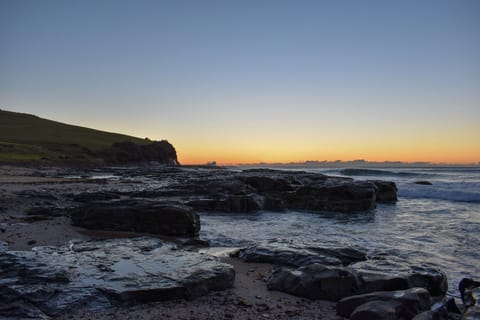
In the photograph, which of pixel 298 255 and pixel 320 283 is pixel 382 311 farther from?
pixel 298 255

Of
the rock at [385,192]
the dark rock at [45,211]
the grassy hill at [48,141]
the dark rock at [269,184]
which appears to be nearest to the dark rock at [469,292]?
the dark rock at [45,211]

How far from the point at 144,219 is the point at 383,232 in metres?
8.60

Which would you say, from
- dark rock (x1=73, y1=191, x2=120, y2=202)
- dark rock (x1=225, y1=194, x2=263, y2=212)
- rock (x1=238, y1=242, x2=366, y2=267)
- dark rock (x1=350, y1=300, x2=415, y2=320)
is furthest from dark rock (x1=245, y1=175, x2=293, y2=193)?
dark rock (x1=350, y1=300, x2=415, y2=320)

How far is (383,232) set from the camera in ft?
46.0

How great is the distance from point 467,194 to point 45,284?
31.3 m

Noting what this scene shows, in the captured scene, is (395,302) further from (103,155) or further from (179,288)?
(103,155)

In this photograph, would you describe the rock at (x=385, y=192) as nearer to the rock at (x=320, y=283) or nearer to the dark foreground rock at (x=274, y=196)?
the dark foreground rock at (x=274, y=196)

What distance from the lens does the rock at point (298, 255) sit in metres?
8.30

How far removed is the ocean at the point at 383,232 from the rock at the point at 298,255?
24.6 inches

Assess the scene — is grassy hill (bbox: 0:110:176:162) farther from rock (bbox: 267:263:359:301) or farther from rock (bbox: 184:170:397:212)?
rock (bbox: 267:263:359:301)

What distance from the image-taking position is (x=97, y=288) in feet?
19.3

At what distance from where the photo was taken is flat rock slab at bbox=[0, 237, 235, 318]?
5.46 metres

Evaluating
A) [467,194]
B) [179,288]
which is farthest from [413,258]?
[467,194]

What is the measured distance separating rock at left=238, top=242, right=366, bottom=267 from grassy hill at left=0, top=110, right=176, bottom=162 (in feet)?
200
